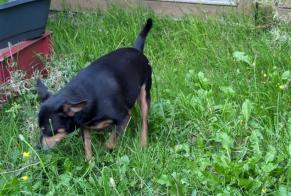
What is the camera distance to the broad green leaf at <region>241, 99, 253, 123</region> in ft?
12.8

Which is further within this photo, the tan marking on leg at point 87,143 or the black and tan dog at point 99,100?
the tan marking on leg at point 87,143

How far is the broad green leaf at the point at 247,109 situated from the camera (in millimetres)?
3915

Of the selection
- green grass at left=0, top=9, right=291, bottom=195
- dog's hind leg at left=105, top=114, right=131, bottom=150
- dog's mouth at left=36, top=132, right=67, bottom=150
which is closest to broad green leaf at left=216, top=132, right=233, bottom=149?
green grass at left=0, top=9, right=291, bottom=195

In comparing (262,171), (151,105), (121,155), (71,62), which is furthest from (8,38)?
(262,171)

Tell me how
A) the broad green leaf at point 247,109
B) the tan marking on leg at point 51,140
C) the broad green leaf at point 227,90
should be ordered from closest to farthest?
1. the tan marking on leg at point 51,140
2. the broad green leaf at point 247,109
3. the broad green leaf at point 227,90

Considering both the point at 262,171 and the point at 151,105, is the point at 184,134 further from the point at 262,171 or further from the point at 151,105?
the point at 262,171

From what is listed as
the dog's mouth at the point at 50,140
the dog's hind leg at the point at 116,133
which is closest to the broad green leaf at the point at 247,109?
the dog's hind leg at the point at 116,133

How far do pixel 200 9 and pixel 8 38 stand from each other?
2.05 meters

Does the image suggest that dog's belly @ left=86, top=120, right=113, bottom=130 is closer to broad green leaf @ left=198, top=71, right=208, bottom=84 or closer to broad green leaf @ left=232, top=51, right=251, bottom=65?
broad green leaf @ left=198, top=71, right=208, bottom=84

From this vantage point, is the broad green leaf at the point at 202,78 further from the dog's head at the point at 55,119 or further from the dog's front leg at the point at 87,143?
the dog's head at the point at 55,119

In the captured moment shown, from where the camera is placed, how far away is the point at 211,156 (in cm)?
356

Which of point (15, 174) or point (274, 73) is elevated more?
point (274, 73)

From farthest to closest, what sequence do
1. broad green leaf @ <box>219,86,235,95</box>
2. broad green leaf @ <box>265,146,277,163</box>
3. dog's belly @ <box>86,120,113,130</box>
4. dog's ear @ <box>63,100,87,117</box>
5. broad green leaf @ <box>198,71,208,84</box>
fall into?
broad green leaf @ <box>198,71,208,84</box> → broad green leaf @ <box>219,86,235,95</box> → dog's belly @ <box>86,120,113,130</box> → dog's ear @ <box>63,100,87,117</box> → broad green leaf @ <box>265,146,277,163</box>

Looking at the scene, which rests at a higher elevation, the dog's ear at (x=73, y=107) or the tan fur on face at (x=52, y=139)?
the dog's ear at (x=73, y=107)
